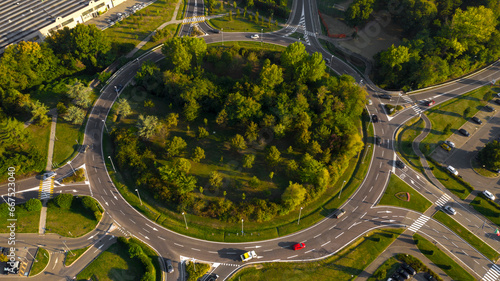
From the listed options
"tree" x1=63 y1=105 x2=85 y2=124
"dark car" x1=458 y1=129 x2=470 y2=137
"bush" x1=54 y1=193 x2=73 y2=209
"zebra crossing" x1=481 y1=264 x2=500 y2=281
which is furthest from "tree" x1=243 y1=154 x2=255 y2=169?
"dark car" x1=458 y1=129 x2=470 y2=137

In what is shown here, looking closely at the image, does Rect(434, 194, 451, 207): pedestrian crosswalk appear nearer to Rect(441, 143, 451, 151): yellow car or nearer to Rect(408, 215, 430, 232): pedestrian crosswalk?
Rect(408, 215, 430, 232): pedestrian crosswalk

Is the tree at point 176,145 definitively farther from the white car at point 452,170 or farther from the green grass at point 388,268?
the white car at point 452,170

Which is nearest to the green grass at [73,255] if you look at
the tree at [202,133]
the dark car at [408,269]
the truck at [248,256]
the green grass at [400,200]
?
the truck at [248,256]

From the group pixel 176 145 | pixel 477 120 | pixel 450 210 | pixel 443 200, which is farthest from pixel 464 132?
pixel 176 145

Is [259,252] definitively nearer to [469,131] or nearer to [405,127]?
[405,127]

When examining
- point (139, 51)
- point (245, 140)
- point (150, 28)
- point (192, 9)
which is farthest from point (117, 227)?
point (192, 9)

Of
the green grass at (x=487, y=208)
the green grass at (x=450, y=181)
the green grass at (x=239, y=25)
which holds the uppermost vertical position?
the green grass at (x=239, y=25)
